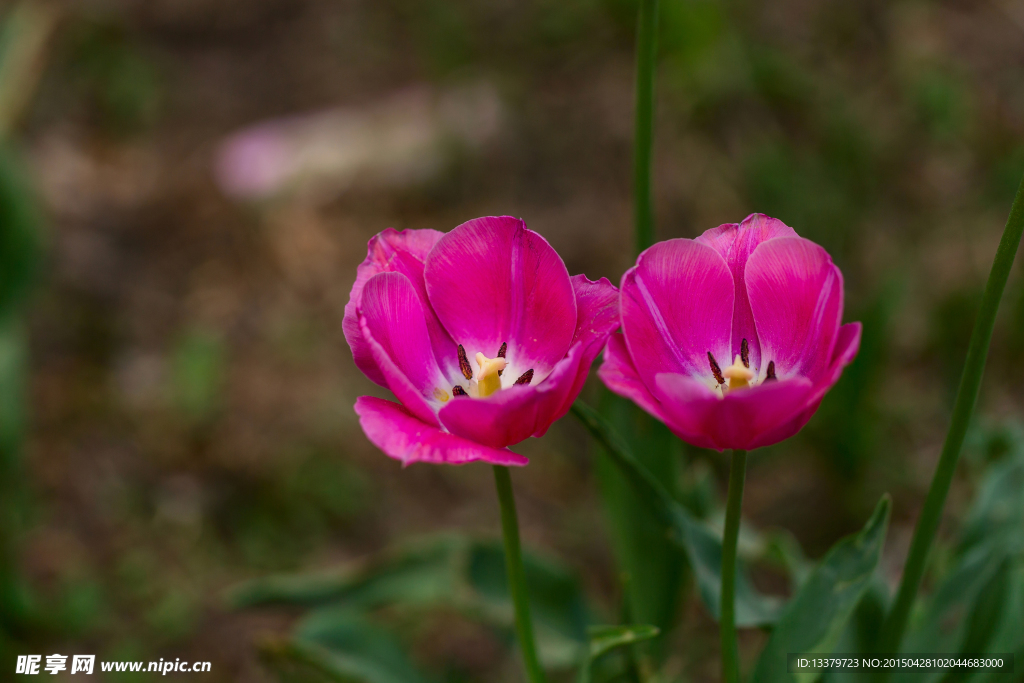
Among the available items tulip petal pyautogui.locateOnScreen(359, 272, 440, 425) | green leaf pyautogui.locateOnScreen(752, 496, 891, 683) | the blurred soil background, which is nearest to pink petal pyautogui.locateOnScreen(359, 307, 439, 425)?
tulip petal pyautogui.locateOnScreen(359, 272, 440, 425)

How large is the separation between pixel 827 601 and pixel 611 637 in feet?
0.79

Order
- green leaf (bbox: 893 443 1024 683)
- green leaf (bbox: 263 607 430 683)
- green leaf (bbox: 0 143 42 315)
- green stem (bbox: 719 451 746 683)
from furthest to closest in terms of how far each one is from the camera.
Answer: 1. green leaf (bbox: 0 143 42 315)
2. green leaf (bbox: 263 607 430 683)
3. green leaf (bbox: 893 443 1024 683)
4. green stem (bbox: 719 451 746 683)

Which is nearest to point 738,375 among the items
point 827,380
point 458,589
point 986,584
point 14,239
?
point 827,380

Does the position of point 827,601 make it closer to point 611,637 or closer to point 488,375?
point 611,637

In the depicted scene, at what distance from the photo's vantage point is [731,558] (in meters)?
0.83

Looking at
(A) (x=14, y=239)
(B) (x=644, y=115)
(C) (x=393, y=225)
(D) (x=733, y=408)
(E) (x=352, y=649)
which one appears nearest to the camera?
(D) (x=733, y=408)

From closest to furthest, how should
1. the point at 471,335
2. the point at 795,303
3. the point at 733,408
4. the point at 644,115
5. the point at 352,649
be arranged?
the point at 733,408 → the point at 795,303 → the point at 471,335 → the point at 644,115 → the point at 352,649

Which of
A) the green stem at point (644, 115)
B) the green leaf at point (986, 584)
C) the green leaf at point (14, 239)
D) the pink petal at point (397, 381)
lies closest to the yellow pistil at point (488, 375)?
the pink petal at point (397, 381)

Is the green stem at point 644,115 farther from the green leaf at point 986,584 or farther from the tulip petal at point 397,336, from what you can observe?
the green leaf at point 986,584

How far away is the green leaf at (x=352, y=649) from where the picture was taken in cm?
131

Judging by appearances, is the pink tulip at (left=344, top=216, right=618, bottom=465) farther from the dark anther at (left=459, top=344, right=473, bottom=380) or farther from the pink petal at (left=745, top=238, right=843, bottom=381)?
the pink petal at (left=745, top=238, right=843, bottom=381)

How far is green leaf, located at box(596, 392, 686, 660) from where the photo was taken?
1.38m

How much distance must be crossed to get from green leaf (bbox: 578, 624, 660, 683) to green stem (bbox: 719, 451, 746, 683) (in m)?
0.07

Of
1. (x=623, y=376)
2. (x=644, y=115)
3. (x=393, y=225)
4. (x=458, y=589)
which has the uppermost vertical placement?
(x=393, y=225)
